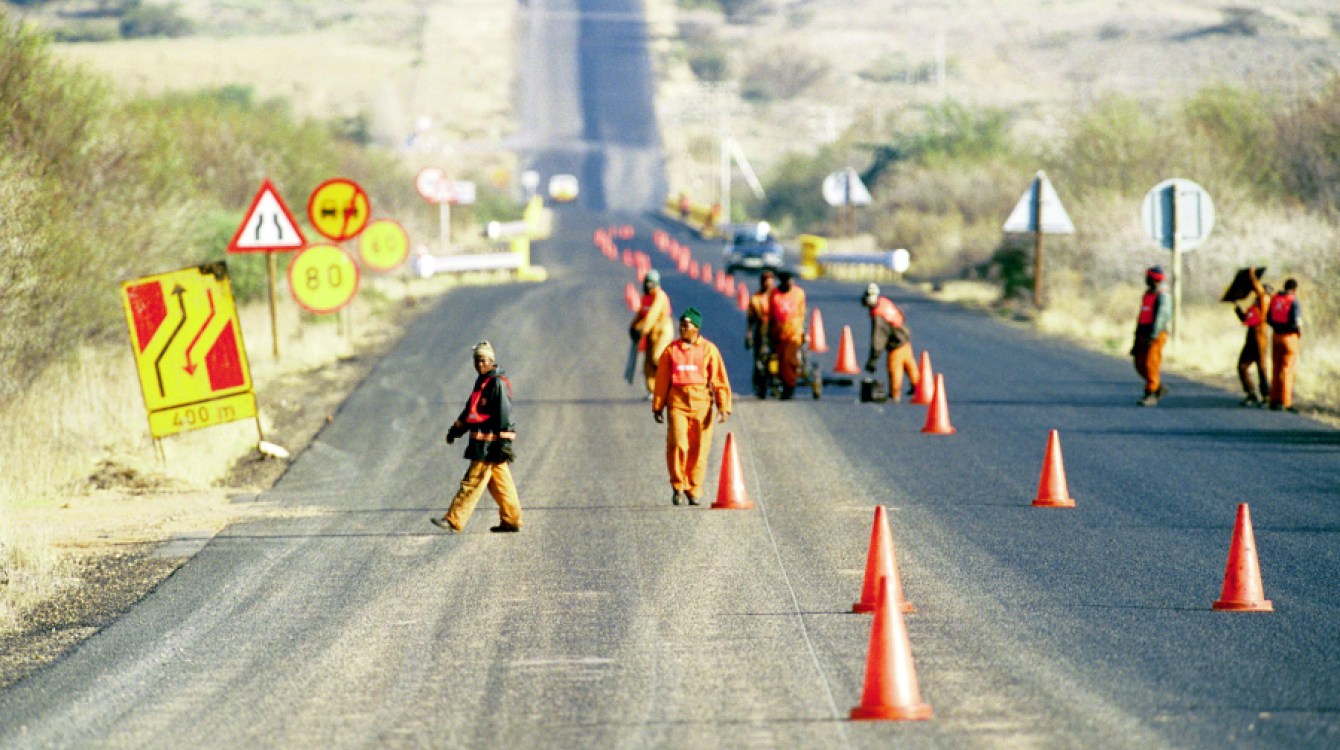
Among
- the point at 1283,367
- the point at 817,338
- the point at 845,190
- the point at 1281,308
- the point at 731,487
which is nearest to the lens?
→ the point at 731,487

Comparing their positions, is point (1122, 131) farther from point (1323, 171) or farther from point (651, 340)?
point (651, 340)

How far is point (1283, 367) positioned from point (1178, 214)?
15.7 ft

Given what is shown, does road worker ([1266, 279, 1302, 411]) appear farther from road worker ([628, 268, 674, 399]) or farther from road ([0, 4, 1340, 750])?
road worker ([628, 268, 674, 399])

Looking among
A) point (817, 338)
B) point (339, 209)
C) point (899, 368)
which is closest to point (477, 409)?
point (899, 368)

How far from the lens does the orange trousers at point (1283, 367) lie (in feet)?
56.9

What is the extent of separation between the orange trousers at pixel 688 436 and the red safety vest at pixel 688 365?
Answer: 0.21 ft

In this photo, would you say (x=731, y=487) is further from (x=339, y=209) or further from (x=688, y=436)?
(x=339, y=209)

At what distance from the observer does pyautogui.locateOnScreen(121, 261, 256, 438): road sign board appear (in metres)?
14.5

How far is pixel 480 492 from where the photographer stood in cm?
1200

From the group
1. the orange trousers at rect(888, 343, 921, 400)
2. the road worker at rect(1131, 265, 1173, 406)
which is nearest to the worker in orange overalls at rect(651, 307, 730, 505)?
the orange trousers at rect(888, 343, 921, 400)

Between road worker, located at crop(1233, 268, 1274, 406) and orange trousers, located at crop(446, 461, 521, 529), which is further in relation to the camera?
road worker, located at crop(1233, 268, 1274, 406)

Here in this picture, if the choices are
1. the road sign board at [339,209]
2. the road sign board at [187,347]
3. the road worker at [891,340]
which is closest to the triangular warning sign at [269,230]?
the road sign board at [339,209]

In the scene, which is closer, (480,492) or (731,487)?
(480,492)

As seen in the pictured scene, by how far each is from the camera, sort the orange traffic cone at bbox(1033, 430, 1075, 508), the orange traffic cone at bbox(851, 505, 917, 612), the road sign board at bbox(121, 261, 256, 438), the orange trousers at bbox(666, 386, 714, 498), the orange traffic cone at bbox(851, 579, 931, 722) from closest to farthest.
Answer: the orange traffic cone at bbox(851, 579, 931, 722), the orange traffic cone at bbox(851, 505, 917, 612), the orange traffic cone at bbox(1033, 430, 1075, 508), the orange trousers at bbox(666, 386, 714, 498), the road sign board at bbox(121, 261, 256, 438)
